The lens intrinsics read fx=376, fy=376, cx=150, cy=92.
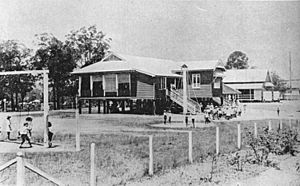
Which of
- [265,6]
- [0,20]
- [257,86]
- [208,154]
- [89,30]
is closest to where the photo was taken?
[0,20]

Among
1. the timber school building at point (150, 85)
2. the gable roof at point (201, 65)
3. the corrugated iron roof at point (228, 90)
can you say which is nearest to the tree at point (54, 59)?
the timber school building at point (150, 85)

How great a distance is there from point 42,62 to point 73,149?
0.77 meters

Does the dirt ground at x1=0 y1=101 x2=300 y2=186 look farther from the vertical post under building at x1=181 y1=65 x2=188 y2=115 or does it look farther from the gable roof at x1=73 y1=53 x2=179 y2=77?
the gable roof at x1=73 y1=53 x2=179 y2=77

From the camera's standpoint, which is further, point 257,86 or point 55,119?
point 257,86

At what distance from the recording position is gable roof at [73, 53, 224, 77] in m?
3.45

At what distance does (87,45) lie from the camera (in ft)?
10.6

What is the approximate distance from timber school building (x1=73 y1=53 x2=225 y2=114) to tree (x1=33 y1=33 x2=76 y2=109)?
16 centimetres

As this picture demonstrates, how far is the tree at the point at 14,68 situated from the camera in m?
3.04

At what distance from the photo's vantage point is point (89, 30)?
10.4ft

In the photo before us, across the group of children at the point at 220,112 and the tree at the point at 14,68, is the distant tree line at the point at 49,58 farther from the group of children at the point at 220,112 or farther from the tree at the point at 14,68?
the group of children at the point at 220,112

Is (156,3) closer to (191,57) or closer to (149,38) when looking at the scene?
(149,38)

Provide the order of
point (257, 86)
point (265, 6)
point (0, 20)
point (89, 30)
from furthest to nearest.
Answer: point (257, 86) < point (265, 6) < point (89, 30) < point (0, 20)

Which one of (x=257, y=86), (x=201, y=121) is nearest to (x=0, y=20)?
(x=201, y=121)

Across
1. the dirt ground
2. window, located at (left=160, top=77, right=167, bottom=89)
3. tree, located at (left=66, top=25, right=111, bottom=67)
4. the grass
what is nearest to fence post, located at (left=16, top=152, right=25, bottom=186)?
the grass
